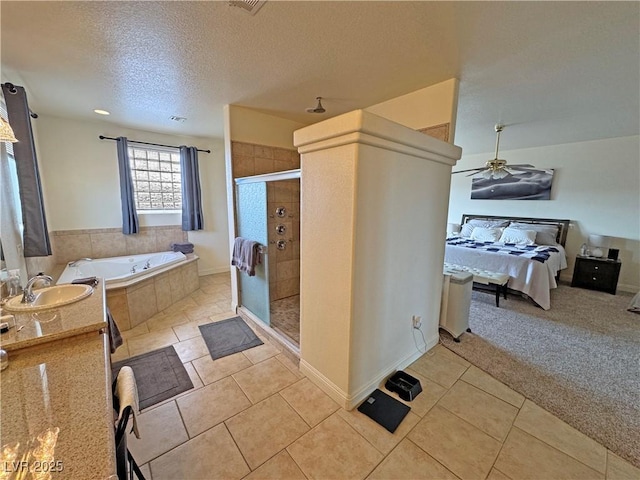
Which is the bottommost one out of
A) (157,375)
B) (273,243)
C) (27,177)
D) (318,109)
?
(157,375)

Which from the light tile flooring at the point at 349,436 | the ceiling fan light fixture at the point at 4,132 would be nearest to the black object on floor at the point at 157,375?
the light tile flooring at the point at 349,436

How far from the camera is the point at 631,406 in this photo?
1832mm

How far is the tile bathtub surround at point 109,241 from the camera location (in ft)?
12.0

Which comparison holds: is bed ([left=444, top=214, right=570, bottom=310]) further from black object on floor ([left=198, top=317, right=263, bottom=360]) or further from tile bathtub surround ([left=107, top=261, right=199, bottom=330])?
tile bathtub surround ([left=107, top=261, right=199, bottom=330])

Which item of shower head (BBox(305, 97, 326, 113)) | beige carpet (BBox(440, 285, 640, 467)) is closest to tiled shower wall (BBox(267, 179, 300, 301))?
shower head (BBox(305, 97, 326, 113))

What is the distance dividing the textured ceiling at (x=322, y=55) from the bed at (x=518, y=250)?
1.89 m

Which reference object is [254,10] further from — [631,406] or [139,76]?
[631,406]

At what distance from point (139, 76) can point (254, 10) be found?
1.44 meters

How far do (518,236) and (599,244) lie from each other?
106cm

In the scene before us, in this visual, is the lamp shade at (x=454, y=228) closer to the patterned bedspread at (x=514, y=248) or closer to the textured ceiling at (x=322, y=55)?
the patterned bedspread at (x=514, y=248)

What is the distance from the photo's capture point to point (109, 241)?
398 centimetres

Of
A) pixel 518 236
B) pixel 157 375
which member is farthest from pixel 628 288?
pixel 157 375

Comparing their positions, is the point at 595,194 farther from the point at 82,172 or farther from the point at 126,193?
the point at 82,172

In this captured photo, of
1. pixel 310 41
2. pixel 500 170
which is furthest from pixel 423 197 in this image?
→ pixel 500 170
